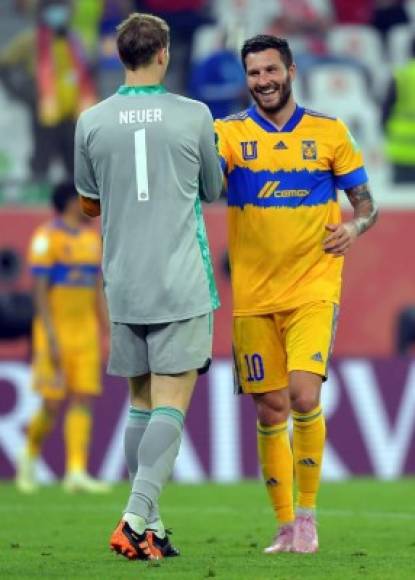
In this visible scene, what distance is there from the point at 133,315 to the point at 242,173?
94 centimetres

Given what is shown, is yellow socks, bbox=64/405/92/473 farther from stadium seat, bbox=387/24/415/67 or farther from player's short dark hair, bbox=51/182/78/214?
stadium seat, bbox=387/24/415/67

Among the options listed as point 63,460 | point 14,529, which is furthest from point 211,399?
point 14,529

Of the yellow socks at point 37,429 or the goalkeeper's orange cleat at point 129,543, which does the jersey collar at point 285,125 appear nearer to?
the goalkeeper's orange cleat at point 129,543

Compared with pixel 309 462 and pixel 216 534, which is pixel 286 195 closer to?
pixel 309 462

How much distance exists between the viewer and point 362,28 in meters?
20.0

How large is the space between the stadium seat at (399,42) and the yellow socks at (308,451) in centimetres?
1241

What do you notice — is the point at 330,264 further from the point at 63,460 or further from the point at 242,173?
the point at 63,460

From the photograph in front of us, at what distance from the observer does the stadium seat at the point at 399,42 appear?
19766 mm

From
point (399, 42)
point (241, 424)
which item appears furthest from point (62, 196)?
point (399, 42)

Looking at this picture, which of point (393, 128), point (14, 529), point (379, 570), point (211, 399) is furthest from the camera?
point (393, 128)

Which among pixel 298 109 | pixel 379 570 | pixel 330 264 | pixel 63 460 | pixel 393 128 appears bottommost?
pixel 63 460

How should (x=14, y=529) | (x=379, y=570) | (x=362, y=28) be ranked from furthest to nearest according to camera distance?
(x=362, y=28) < (x=14, y=529) < (x=379, y=570)

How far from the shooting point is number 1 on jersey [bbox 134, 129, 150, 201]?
23.4 ft

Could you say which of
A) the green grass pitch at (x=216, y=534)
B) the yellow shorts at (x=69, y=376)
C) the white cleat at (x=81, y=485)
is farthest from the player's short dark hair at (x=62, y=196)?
the green grass pitch at (x=216, y=534)
